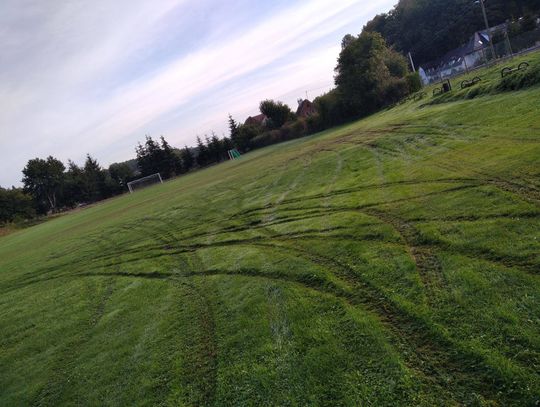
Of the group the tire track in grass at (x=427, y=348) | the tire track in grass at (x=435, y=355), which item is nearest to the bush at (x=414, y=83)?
the tire track in grass at (x=427, y=348)

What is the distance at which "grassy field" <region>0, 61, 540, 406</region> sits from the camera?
4.79 metres

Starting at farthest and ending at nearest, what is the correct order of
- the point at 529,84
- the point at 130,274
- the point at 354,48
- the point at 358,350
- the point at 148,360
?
the point at 354,48 < the point at 529,84 < the point at 130,274 < the point at 148,360 < the point at 358,350

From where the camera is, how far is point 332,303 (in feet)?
21.6

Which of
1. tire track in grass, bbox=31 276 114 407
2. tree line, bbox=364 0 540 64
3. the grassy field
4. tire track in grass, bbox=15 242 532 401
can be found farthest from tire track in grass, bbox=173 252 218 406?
tree line, bbox=364 0 540 64

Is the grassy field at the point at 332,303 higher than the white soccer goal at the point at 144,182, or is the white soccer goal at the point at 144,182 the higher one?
the white soccer goal at the point at 144,182

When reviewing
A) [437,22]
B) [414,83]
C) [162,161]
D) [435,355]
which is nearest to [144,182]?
[162,161]

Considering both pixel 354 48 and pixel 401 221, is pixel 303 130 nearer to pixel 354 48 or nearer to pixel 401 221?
pixel 354 48

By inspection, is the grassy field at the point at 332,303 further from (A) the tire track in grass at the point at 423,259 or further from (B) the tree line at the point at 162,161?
(B) the tree line at the point at 162,161

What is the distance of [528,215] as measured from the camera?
709cm

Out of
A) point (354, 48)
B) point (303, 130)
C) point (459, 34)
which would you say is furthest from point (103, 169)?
point (459, 34)

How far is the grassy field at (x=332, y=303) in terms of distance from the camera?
189 inches

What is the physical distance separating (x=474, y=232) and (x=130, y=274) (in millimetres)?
9383

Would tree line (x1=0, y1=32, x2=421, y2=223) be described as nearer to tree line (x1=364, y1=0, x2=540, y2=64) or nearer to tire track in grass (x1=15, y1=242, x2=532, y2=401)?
tree line (x1=364, y1=0, x2=540, y2=64)

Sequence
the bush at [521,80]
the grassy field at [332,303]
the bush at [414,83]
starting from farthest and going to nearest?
the bush at [414,83]
the bush at [521,80]
the grassy field at [332,303]
